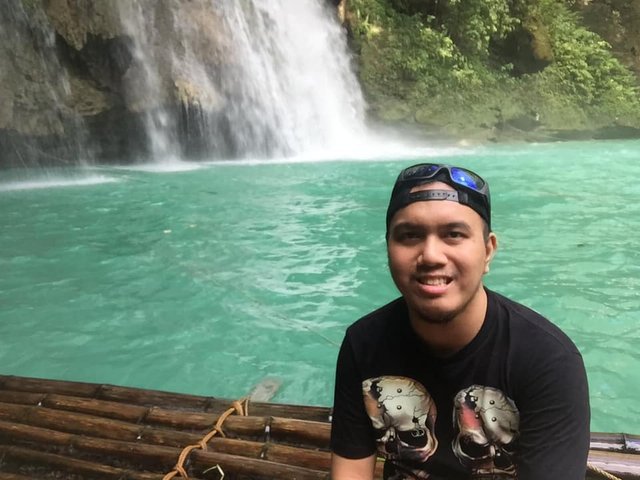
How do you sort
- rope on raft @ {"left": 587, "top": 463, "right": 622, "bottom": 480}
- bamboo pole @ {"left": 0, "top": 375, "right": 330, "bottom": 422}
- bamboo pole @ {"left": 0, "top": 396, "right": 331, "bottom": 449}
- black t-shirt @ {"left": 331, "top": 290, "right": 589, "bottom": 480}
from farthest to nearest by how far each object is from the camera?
bamboo pole @ {"left": 0, "top": 375, "right": 330, "bottom": 422}, bamboo pole @ {"left": 0, "top": 396, "right": 331, "bottom": 449}, rope on raft @ {"left": 587, "top": 463, "right": 622, "bottom": 480}, black t-shirt @ {"left": 331, "top": 290, "right": 589, "bottom": 480}

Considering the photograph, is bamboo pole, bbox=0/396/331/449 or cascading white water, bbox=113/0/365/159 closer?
bamboo pole, bbox=0/396/331/449

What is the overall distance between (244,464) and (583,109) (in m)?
20.5

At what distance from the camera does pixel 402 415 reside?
1.52 meters

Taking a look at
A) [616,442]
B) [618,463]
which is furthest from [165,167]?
[618,463]

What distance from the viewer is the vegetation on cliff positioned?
59.9ft

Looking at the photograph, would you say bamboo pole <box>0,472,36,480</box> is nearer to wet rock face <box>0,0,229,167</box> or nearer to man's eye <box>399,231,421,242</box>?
man's eye <box>399,231,421,242</box>

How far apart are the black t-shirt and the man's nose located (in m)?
0.22

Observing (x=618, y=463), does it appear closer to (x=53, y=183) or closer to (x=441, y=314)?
(x=441, y=314)

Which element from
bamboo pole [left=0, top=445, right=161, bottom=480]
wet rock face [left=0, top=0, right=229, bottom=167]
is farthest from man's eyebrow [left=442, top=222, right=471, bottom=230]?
wet rock face [left=0, top=0, right=229, bottom=167]

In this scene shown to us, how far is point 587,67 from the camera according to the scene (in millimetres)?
20516

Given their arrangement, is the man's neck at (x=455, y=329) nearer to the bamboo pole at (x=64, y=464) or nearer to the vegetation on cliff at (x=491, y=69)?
the bamboo pole at (x=64, y=464)

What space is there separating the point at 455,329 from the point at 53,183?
11475 millimetres

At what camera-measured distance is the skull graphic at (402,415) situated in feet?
4.94

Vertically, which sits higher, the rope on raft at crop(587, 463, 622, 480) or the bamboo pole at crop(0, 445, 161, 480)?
the rope on raft at crop(587, 463, 622, 480)
